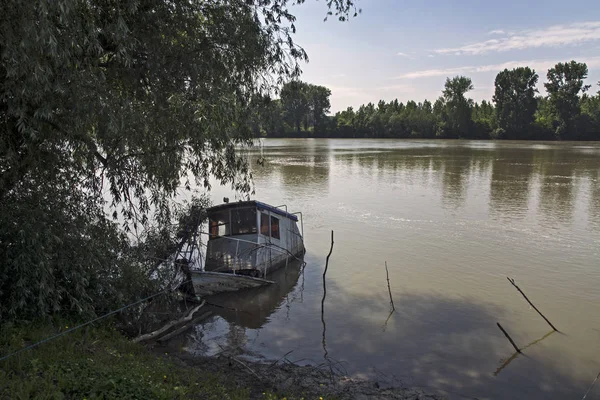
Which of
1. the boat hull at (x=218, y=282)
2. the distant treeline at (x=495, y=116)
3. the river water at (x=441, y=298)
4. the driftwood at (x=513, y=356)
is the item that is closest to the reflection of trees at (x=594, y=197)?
the river water at (x=441, y=298)

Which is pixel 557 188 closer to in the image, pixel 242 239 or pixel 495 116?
pixel 242 239

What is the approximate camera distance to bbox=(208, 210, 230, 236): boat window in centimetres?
1672

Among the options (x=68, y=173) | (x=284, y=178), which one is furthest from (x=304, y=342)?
(x=284, y=178)

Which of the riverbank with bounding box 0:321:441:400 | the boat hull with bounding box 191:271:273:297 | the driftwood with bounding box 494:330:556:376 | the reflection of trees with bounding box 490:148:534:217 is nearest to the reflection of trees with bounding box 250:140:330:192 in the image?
the reflection of trees with bounding box 490:148:534:217

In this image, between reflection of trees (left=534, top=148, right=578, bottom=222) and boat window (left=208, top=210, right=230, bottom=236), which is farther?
reflection of trees (left=534, top=148, right=578, bottom=222)

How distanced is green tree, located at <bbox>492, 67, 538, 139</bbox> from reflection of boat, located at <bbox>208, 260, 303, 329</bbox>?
115431 mm

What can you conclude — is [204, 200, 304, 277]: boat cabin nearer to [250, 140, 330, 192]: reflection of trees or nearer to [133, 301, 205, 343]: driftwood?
[133, 301, 205, 343]: driftwood

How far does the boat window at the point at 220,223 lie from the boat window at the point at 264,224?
3.85 ft

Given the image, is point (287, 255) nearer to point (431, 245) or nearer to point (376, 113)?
point (431, 245)

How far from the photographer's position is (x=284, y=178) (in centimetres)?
4250

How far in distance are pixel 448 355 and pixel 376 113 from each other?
126157mm

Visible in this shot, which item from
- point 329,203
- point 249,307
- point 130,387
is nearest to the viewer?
point 130,387

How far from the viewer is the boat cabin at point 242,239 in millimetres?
16234

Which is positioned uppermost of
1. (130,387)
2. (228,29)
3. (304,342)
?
(228,29)
